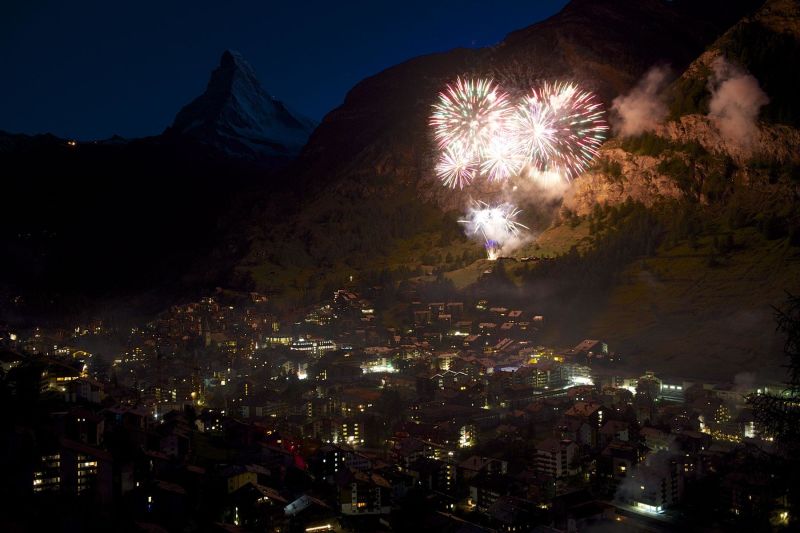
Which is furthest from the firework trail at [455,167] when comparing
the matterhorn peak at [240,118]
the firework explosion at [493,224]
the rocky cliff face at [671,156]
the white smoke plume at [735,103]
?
the matterhorn peak at [240,118]

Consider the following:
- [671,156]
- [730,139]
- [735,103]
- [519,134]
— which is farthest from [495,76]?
[730,139]

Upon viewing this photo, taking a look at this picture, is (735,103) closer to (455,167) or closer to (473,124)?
(473,124)

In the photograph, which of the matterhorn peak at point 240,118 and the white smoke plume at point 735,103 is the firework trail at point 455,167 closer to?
the white smoke plume at point 735,103

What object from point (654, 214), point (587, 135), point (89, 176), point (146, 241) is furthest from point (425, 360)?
point (89, 176)

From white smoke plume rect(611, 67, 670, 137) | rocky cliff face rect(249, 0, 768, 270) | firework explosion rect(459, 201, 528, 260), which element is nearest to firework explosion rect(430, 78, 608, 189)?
white smoke plume rect(611, 67, 670, 137)

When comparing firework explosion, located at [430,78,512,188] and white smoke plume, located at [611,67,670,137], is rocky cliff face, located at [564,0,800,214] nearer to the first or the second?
white smoke plume, located at [611,67,670,137]
